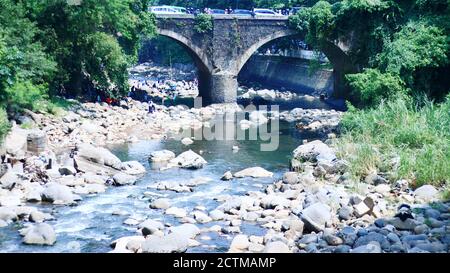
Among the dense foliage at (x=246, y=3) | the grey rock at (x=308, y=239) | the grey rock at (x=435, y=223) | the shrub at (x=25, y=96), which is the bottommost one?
the grey rock at (x=308, y=239)

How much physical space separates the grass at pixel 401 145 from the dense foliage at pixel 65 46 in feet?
39.4

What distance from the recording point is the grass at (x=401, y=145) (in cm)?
1501

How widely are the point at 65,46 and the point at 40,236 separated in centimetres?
1741

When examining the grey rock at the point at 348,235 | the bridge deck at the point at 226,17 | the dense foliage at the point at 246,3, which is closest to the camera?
the grey rock at the point at 348,235

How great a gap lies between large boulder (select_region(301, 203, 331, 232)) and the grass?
337 cm

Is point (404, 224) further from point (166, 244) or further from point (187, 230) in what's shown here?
point (166, 244)

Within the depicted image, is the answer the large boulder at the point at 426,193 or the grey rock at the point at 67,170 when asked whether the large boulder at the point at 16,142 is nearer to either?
the grey rock at the point at 67,170

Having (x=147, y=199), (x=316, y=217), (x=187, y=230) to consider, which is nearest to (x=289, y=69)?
(x=147, y=199)

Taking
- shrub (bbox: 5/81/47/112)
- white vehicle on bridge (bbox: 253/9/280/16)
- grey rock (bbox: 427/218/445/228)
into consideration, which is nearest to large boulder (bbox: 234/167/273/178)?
grey rock (bbox: 427/218/445/228)

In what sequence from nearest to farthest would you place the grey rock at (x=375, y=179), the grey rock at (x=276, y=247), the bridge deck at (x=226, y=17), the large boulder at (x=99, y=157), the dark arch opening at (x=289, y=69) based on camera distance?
the grey rock at (x=276, y=247) → the grey rock at (x=375, y=179) → the large boulder at (x=99, y=157) → the bridge deck at (x=226, y=17) → the dark arch opening at (x=289, y=69)

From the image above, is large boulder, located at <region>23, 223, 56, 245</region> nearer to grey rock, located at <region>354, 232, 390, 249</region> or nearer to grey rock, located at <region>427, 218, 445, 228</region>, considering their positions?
grey rock, located at <region>354, 232, 390, 249</region>

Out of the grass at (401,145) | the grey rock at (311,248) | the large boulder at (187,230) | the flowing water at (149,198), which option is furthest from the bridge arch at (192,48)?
the grey rock at (311,248)

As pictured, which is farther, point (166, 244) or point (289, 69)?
point (289, 69)

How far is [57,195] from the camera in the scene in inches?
599
